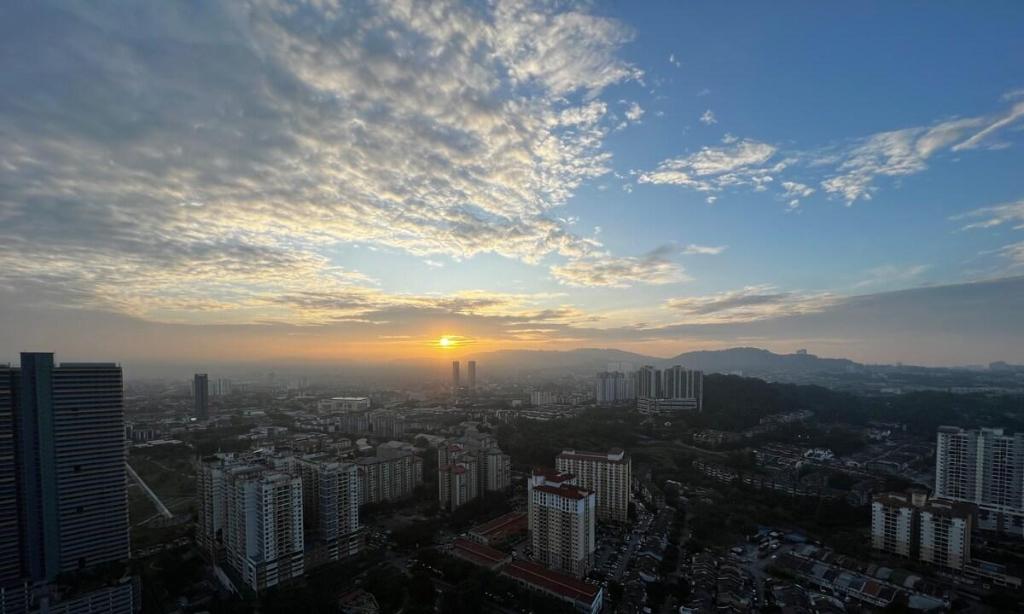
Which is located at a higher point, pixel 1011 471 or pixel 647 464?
pixel 1011 471

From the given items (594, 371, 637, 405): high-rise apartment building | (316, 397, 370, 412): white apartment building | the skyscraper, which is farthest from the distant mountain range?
the skyscraper

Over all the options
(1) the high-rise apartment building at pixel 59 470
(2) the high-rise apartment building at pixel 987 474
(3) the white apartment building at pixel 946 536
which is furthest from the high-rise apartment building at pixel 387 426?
(2) the high-rise apartment building at pixel 987 474

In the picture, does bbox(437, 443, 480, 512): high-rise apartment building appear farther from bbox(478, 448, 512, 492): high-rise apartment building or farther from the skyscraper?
the skyscraper

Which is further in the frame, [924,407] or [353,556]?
[924,407]

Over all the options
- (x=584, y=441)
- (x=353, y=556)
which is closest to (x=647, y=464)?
(x=584, y=441)

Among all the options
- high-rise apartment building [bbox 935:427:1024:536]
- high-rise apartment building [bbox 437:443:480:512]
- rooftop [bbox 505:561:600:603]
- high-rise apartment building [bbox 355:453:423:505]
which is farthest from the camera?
high-rise apartment building [bbox 355:453:423:505]

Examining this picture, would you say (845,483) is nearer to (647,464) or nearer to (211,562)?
(647,464)
